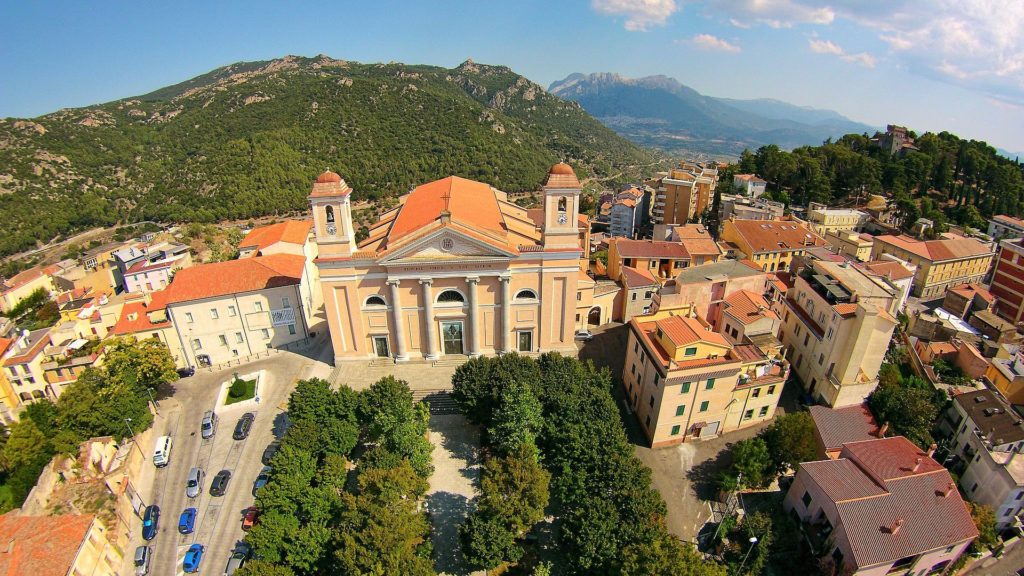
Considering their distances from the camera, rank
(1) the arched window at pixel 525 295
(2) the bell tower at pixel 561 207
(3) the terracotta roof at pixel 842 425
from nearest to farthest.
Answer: (3) the terracotta roof at pixel 842 425
(2) the bell tower at pixel 561 207
(1) the arched window at pixel 525 295

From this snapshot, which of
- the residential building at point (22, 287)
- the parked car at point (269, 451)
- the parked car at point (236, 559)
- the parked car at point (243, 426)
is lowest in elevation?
the residential building at point (22, 287)

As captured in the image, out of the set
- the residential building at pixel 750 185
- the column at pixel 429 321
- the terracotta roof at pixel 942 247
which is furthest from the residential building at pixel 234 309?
the residential building at pixel 750 185

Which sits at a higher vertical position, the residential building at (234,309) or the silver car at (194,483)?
the residential building at (234,309)

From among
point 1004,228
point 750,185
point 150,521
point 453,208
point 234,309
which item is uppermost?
point 453,208

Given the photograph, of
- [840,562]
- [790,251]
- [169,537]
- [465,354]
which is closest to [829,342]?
[840,562]

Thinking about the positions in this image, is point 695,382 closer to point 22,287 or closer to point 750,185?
point 750,185

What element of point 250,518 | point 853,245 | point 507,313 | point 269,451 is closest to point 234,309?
point 269,451

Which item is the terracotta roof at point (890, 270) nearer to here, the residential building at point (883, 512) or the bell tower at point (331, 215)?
the residential building at point (883, 512)
